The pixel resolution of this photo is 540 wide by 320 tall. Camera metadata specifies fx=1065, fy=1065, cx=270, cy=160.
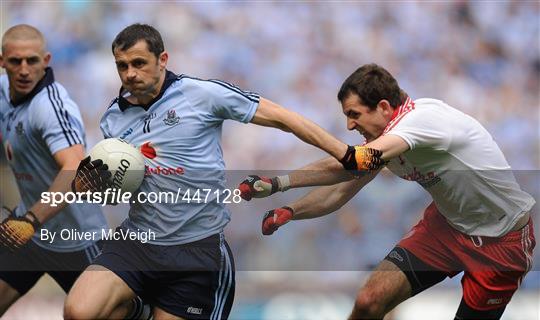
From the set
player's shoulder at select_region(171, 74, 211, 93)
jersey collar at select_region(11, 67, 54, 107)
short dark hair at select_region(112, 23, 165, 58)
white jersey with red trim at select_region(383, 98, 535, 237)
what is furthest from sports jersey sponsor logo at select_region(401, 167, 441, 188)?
jersey collar at select_region(11, 67, 54, 107)

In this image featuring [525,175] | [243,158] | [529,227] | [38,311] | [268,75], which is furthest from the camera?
[268,75]

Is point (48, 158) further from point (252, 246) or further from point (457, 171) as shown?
point (457, 171)

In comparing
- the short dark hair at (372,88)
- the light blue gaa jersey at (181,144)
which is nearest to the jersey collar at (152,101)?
the light blue gaa jersey at (181,144)

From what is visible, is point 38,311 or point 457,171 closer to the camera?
point 457,171

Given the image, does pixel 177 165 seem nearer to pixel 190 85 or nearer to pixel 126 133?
pixel 126 133

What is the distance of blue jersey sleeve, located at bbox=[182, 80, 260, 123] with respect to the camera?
6.13 m

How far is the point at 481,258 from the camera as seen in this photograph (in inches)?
254

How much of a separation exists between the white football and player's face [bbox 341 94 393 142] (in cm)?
124

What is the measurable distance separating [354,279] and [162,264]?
2.87 meters

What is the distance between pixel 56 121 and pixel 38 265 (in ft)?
3.22

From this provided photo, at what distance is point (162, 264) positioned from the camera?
6.12 metres

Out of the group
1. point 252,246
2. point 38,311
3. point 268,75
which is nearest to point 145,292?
point 252,246

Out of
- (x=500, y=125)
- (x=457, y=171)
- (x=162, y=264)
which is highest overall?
(x=457, y=171)

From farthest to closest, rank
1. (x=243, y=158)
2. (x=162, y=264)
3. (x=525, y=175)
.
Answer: (x=243, y=158) → (x=525, y=175) → (x=162, y=264)
